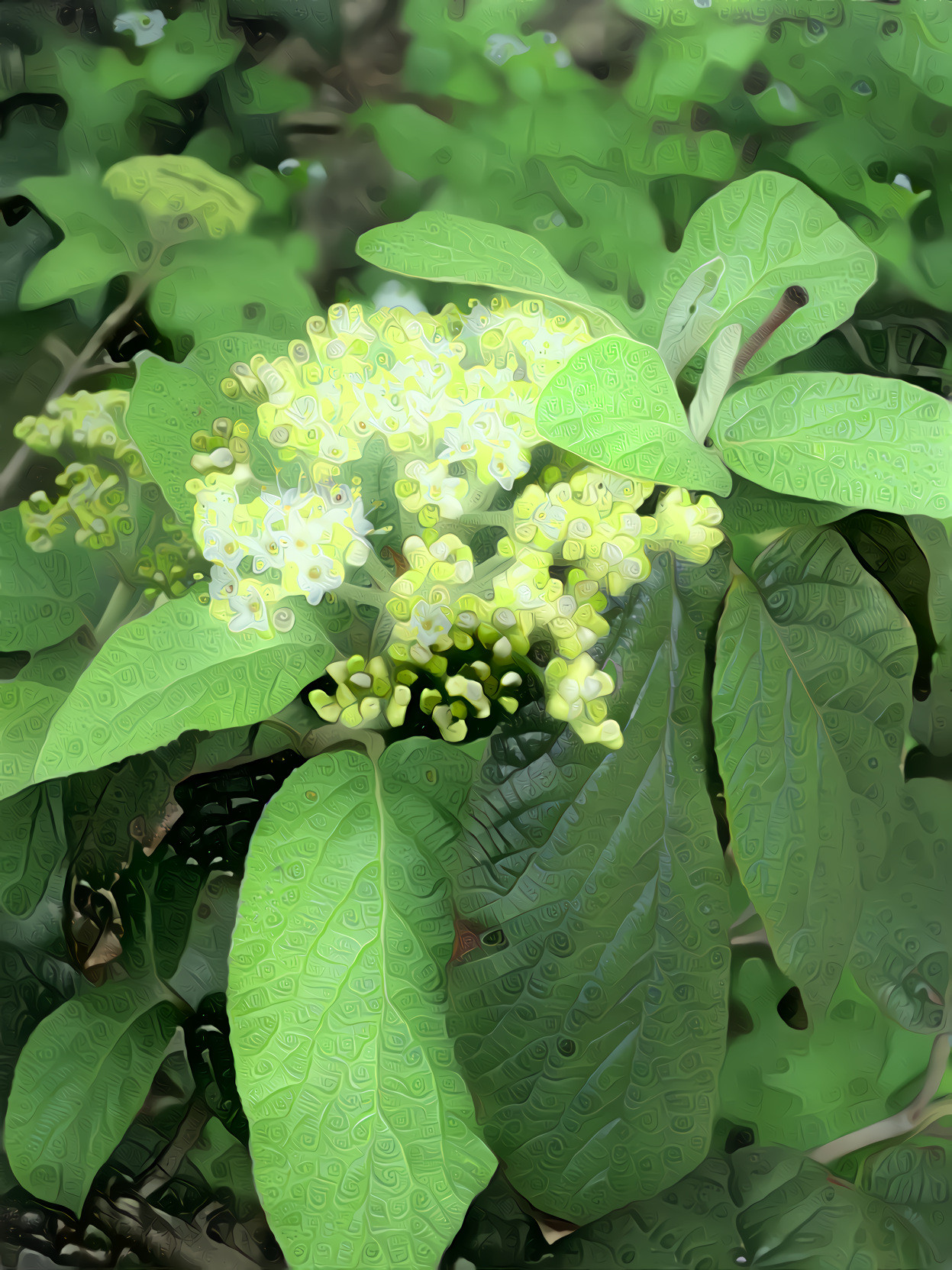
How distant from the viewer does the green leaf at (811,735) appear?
61 centimetres

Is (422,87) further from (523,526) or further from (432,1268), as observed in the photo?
(432,1268)

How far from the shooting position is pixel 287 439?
2.01ft

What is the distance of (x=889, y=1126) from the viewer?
62cm

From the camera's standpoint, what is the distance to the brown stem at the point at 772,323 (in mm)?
612

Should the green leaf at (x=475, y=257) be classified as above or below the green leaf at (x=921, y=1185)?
above

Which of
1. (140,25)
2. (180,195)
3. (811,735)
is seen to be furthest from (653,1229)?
(140,25)

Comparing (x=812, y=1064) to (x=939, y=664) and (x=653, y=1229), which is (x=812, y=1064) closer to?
(x=653, y=1229)

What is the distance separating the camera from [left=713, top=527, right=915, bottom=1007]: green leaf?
0.61 meters

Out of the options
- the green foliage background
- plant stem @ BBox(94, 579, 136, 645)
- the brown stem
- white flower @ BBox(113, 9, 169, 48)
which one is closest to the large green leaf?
the green foliage background

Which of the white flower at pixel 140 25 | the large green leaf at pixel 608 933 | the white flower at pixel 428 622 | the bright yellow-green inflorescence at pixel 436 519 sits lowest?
the large green leaf at pixel 608 933

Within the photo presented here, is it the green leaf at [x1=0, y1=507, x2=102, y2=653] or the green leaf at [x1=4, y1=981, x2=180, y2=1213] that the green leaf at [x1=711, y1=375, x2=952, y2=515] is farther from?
the green leaf at [x1=4, y1=981, x2=180, y2=1213]

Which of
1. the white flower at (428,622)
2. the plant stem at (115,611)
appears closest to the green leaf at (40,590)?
the plant stem at (115,611)

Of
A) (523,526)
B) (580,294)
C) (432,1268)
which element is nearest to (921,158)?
(580,294)

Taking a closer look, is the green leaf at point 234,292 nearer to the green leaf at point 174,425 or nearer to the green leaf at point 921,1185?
the green leaf at point 174,425
